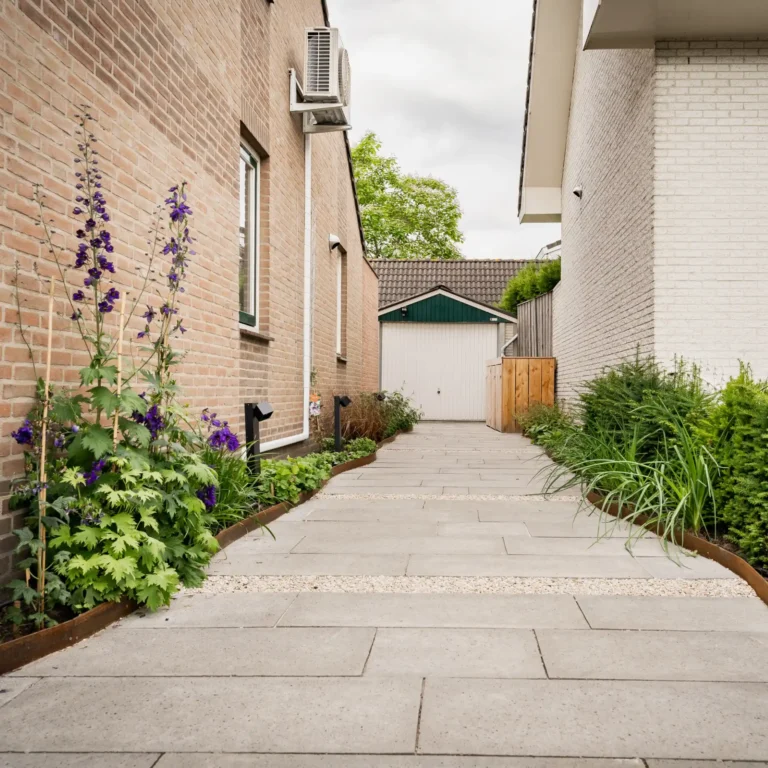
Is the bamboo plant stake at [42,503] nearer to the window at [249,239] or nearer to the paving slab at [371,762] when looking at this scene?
the paving slab at [371,762]

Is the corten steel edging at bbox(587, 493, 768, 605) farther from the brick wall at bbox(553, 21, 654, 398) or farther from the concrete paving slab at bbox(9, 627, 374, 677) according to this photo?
the brick wall at bbox(553, 21, 654, 398)

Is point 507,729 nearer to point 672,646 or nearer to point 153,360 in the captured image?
point 672,646

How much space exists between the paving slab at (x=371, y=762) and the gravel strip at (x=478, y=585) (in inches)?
67.5

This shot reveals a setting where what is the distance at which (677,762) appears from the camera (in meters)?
2.13

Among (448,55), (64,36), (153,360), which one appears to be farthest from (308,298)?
(448,55)

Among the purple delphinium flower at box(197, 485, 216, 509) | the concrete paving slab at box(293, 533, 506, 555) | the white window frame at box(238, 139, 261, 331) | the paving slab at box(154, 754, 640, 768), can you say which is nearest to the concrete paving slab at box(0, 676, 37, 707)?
the paving slab at box(154, 754, 640, 768)

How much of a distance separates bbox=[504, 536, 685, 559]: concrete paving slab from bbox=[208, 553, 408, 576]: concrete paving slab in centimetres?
86

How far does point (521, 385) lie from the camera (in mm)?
15539

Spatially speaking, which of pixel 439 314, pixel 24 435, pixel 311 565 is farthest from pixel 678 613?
pixel 439 314

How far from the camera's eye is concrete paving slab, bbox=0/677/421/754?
7.38ft

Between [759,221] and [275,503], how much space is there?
531 centimetres

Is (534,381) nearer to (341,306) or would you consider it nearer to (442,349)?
(341,306)

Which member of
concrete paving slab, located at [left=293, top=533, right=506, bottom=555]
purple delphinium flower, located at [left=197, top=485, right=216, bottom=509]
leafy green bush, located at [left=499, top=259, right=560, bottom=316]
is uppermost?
leafy green bush, located at [left=499, top=259, right=560, bottom=316]

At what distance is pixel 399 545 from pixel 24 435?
2597mm
